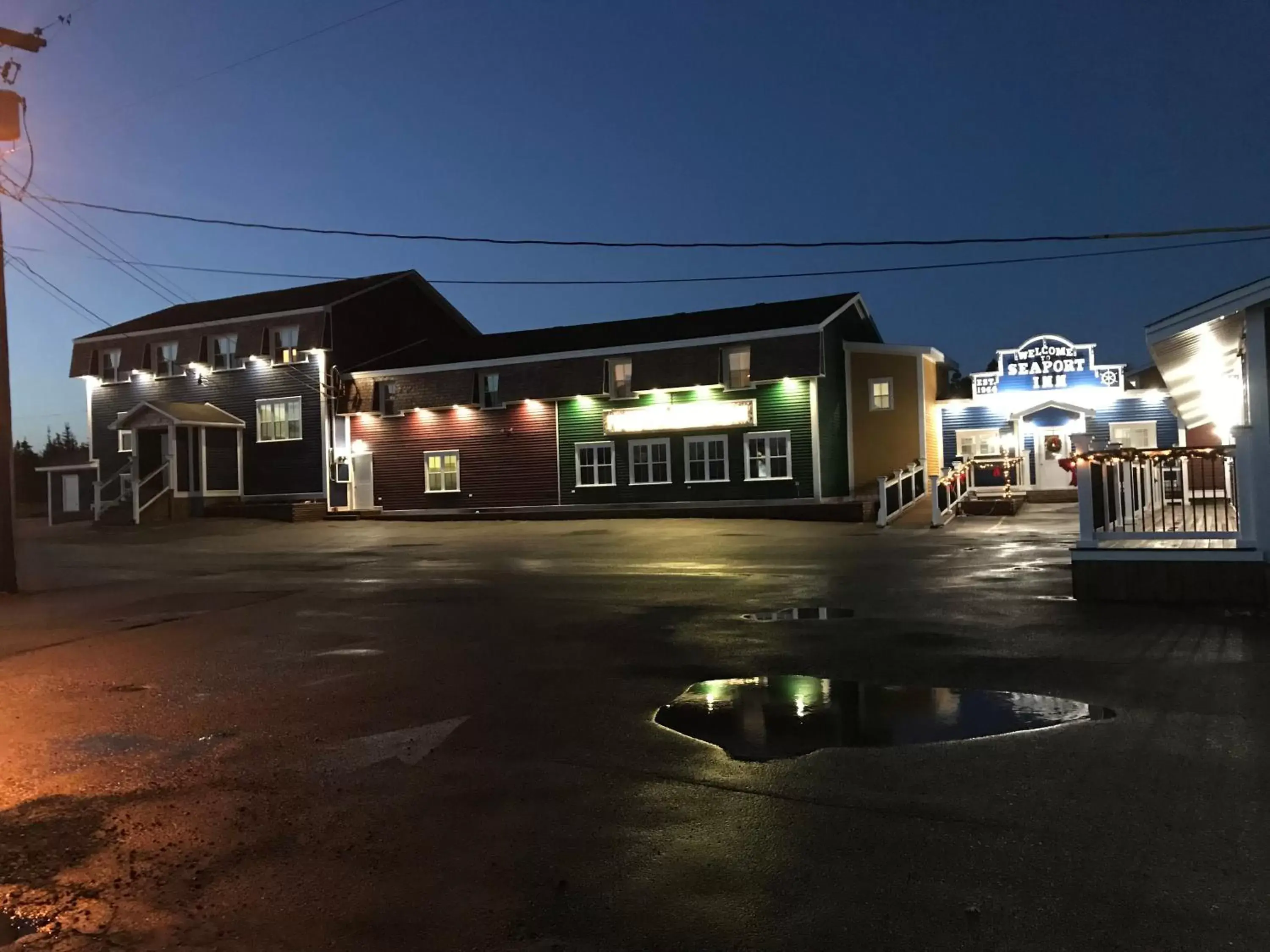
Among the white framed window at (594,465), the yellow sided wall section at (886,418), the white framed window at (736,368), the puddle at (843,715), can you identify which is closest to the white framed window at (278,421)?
the white framed window at (594,465)

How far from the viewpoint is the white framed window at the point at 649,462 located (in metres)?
33.4

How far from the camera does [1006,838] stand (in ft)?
14.3

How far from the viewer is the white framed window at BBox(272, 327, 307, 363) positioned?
37.9m

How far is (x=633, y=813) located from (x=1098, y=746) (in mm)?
2908

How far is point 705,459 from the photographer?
3275 centimetres

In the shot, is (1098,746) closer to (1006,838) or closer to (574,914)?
(1006,838)

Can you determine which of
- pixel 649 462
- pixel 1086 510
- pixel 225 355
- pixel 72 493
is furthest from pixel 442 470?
pixel 1086 510

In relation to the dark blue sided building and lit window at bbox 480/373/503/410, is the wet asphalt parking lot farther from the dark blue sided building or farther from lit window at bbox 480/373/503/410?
lit window at bbox 480/373/503/410

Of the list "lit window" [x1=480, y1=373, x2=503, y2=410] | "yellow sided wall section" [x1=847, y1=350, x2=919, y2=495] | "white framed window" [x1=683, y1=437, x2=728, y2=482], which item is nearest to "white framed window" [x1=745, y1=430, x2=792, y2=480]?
"white framed window" [x1=683, y1=437, x2=728, y2=482]

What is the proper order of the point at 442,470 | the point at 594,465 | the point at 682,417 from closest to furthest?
the point at 682,417
the point at 594,465
the point at 442,470

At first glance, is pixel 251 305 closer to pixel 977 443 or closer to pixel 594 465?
pixel 594 465

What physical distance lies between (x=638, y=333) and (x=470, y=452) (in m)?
Result: 7.88

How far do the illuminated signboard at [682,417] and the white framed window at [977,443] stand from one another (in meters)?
7.47

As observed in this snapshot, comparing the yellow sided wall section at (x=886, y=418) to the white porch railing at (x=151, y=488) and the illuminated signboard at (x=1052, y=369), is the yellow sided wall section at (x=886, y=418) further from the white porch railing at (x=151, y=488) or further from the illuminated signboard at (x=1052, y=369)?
the white porch railing at (x=151, y=488)
